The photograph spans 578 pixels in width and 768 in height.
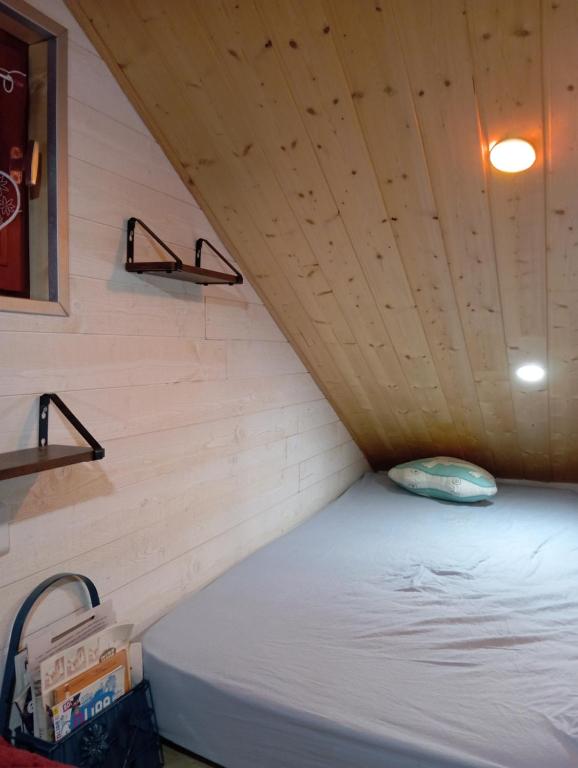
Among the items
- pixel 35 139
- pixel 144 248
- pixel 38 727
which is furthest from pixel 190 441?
pixel 35 139

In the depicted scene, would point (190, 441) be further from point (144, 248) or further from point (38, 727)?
point (38, 727)

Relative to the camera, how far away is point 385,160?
5.12 feet

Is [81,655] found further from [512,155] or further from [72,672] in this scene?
[512,155]

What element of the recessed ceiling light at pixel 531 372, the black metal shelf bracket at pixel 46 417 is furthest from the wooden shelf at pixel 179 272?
the recessed ceiling light at pixel 531 372

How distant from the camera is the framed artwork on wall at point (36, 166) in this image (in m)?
1.27

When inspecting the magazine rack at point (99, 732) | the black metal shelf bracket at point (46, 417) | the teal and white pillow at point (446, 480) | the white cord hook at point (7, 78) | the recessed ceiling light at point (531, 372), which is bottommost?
the magazine rack at point (99, 732)

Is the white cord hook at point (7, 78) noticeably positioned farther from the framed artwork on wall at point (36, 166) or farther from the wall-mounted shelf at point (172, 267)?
the wall-mounted shelf at point (172, 267)

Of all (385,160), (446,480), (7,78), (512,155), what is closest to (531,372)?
(446,480)

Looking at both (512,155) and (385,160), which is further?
(385,160)

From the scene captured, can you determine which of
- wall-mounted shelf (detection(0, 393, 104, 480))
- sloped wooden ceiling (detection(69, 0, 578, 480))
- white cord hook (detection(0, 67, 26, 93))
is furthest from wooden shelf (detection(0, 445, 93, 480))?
sloped wooden ceiling (detection(69, 0, 578, 480))

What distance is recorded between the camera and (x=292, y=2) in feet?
3.99

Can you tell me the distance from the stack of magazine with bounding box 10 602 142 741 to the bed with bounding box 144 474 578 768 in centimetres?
15

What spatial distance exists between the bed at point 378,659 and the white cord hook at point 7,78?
153 centimetres

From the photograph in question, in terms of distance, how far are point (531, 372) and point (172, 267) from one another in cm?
176
